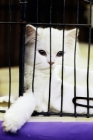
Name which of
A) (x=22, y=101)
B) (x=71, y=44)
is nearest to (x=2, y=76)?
(x=71, y=44)

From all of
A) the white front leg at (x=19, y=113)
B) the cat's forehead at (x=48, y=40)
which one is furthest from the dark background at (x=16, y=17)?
the white front leg at (x=19, y=113)

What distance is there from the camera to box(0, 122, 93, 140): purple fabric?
1222mm

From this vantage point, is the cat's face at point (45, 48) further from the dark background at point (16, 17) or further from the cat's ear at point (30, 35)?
the dark background at point (16, 17)

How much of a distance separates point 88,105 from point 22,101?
0.28 m

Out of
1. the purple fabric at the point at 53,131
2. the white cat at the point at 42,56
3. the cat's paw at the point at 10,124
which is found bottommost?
the purple fabric at the point at 53,131

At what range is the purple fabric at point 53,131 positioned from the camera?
1222 millimetres

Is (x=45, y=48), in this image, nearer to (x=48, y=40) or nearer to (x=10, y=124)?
(x=48, y=40)

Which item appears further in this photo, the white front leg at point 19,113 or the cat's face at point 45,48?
the cat's face at point 45,48

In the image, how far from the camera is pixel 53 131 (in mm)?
1239

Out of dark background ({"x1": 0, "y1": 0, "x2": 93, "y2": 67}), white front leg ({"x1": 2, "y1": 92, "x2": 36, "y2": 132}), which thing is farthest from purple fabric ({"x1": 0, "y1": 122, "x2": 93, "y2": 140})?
dark background ({"x1": 0, "y1": 0, "x2": 93, "y2": 67})

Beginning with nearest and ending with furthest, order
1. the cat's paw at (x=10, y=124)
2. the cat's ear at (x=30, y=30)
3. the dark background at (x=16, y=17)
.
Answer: the cat's paw at (x=10, y=124) < the cat's ear at (x=30, y=30) < the dark background at (x=16, y=17)

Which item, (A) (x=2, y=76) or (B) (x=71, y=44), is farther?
(A) (x=2, y=76)

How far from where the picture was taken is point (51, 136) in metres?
1.24

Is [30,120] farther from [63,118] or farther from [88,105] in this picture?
[88,105]
